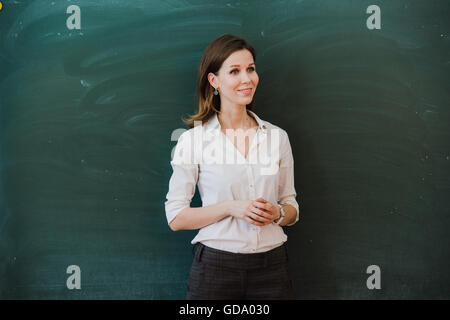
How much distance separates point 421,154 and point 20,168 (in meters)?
1.94

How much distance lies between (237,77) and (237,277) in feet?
2.56

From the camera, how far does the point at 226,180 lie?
1614mm

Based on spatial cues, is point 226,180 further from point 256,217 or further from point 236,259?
point 236,259

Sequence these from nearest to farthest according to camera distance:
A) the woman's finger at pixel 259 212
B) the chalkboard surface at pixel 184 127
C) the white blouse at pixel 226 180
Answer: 1. the woman's finger at pixel 259 212
2. the white blouse at pixel 226 180
3. the chalkboard surface at pixel 184 127

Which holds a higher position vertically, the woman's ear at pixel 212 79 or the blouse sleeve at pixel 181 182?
the woman's ear at pixel 212 79

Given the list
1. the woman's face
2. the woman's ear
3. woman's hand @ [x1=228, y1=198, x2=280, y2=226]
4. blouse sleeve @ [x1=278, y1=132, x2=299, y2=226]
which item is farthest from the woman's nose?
woman's hand @ [x1=228, y1=198, x2=280, y2=226]

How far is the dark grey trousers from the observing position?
1567mm

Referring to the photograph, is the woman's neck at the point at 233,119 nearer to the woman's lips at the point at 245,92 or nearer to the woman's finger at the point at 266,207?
the woman's lips at the point at 245,92

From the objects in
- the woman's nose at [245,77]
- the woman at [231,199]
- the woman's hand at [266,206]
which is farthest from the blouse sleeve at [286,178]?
the woman's nose at [245,77]

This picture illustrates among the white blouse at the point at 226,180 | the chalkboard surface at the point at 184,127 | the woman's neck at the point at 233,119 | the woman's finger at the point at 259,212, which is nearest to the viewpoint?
the woman's finger at the point at 259,212

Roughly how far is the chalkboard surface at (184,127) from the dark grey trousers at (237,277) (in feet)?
1.38

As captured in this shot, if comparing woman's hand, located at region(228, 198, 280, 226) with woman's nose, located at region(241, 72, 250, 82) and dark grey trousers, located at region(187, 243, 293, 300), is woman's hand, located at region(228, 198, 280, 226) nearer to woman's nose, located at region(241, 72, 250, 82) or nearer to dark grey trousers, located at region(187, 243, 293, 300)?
dark grey trousers, located at region(187, 243, 293, 300)

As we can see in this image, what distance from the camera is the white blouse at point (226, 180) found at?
161 cm

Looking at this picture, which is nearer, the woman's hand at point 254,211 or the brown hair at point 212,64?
the woman's hand at point 254,211
